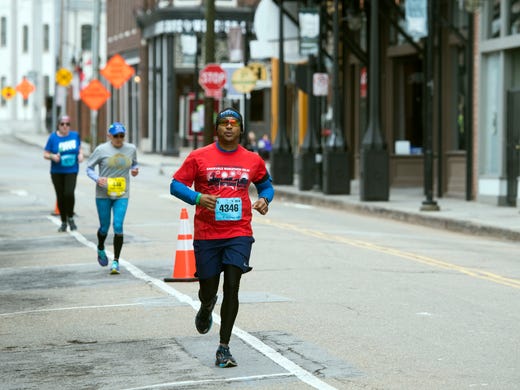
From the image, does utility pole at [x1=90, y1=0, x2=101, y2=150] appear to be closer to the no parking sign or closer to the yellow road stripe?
the no parking sign

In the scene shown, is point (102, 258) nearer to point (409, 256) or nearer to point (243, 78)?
point (409, 256)

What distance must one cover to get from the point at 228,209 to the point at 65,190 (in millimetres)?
12906

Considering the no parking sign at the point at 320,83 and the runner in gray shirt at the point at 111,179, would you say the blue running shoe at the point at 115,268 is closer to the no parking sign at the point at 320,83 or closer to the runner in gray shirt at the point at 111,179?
the runner in gray shirt at the point at 111,179

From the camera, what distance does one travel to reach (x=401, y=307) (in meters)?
12.3

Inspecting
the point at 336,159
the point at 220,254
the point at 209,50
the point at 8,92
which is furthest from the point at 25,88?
the point at 220,254

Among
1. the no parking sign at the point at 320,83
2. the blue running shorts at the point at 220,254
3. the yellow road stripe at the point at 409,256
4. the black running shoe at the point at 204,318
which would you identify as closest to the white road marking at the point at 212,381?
the blue running shorts at the point at 220,254

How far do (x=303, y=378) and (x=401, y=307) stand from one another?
3680mm

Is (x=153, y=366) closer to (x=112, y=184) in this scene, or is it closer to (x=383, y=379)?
(x=383, y=379)

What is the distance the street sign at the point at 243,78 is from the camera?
39.0 metres

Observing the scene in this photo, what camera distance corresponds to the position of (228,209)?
31.0 ft

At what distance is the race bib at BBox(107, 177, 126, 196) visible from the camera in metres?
16.0

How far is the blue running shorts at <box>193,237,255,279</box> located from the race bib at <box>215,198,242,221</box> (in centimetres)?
15

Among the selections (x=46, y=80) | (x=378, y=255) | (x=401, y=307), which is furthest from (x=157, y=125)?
(x=401, y=307)

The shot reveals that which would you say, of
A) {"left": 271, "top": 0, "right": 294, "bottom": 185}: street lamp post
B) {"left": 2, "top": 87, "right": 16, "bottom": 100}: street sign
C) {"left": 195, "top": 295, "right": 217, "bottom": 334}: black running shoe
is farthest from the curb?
{"left": 2, "top": 87, "right": 16, "bottom": 100}: street sign
